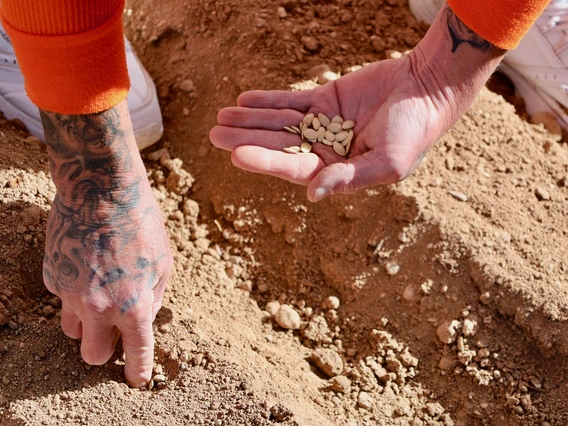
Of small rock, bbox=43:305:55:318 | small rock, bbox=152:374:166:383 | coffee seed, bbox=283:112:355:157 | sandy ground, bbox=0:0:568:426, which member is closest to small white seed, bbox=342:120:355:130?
coffee seed, bbox=283:112:355:157

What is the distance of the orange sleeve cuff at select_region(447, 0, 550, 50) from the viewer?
1.63 metres

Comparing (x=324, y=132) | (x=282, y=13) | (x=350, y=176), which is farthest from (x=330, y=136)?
(x=282, y=13)

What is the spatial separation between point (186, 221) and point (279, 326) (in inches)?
18.4

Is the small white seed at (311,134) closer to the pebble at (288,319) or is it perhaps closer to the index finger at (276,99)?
the index finger at (276,99)

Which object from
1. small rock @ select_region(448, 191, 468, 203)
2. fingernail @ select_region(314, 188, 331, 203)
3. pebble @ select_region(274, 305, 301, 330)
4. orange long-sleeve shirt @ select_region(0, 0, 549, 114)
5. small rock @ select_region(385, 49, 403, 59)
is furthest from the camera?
small rock @ select_region(385, 49, 403, 59)

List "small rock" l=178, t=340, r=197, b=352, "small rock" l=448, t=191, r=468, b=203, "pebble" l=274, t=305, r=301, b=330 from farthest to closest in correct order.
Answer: "small rock" l=448, t=191, r=468, b=203 → "pebble" l=274, t=305, r=301, b=330 → "small rock" l=178, t=340, r=197, b=352

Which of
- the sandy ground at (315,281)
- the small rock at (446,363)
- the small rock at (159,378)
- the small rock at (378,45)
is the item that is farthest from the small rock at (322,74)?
the small rock at (159,378)

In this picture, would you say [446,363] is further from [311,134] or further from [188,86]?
[188,86]

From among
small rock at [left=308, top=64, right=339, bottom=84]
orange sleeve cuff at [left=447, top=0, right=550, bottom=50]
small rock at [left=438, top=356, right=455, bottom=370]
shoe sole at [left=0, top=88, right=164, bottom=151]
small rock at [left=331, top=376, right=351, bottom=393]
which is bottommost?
shoe sole at [left=0, top=88, right=164, bottom=151]

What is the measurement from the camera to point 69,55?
1268mm

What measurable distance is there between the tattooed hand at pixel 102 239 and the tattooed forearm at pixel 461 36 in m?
0.92

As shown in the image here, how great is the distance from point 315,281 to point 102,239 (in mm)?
734

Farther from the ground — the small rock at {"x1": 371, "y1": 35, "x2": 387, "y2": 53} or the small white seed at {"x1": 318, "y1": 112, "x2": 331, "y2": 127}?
the small white seed at {"x1": 318, "y1": 112, "x2": 331, "y2": 127}

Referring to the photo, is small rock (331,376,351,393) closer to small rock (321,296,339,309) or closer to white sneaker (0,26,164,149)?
small rock (321,296,339,309)
